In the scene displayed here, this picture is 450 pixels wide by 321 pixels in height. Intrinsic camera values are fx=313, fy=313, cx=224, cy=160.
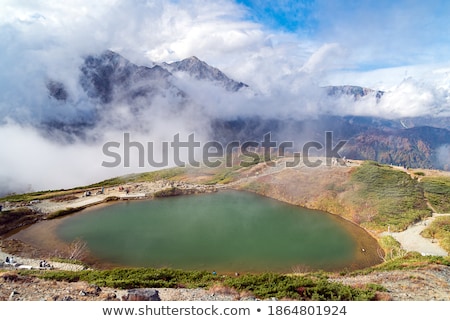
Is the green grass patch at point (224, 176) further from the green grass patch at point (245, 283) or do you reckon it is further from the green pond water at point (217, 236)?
the green grass patch at point (245, 283)

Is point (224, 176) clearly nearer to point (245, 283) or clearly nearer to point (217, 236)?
point (217, 236)

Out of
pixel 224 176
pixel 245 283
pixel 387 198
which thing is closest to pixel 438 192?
pixel 387 198

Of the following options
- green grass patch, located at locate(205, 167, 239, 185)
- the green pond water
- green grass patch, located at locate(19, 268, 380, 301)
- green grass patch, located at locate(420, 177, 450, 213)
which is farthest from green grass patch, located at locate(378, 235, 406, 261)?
green grass patch, located at locate(205, 167, 239, 185)

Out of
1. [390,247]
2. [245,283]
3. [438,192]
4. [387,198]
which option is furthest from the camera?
[438,192]

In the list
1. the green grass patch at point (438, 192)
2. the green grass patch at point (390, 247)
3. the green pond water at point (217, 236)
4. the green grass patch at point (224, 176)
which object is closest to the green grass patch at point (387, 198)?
the green grass patch at point (438, 192)

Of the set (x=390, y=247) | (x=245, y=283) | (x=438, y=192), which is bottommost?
(x=390, y=247)

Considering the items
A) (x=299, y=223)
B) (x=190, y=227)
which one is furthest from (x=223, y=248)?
(x=299, y=223)

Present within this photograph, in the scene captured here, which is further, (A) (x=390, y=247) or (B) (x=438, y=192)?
(B) (x=438, y=192)

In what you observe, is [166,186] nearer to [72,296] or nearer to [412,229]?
[412,229]
